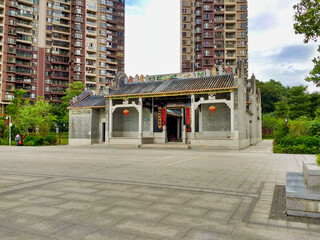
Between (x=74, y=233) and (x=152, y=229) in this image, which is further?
(x=152, y=229)

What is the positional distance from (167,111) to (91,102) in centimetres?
774

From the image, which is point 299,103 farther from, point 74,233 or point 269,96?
point 74,233

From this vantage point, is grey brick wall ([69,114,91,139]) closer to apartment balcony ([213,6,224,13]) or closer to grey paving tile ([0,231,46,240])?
grey paving tile ([0,231,46,240])

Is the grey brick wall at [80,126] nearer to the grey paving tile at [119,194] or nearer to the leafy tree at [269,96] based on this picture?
the grey paving tile at [119,194]

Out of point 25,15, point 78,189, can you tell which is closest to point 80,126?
point 78,189

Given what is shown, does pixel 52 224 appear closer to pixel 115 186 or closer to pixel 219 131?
pixel 115 186

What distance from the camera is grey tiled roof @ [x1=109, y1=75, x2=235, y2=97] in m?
19.0

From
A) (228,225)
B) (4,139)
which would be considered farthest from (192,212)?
(4,139)

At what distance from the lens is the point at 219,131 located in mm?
20531

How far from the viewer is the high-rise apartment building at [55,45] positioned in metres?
48.7

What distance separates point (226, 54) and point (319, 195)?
181 ft

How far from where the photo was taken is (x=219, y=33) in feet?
183

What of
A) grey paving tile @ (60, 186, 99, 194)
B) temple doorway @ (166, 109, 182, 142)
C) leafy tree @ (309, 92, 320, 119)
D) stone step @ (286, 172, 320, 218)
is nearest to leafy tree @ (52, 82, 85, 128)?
temple doorway @ (166, 109, 182, 142)

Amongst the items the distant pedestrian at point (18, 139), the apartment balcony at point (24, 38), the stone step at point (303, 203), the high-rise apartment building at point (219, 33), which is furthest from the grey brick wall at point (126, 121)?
the apartment balcony at point (24, 38)
